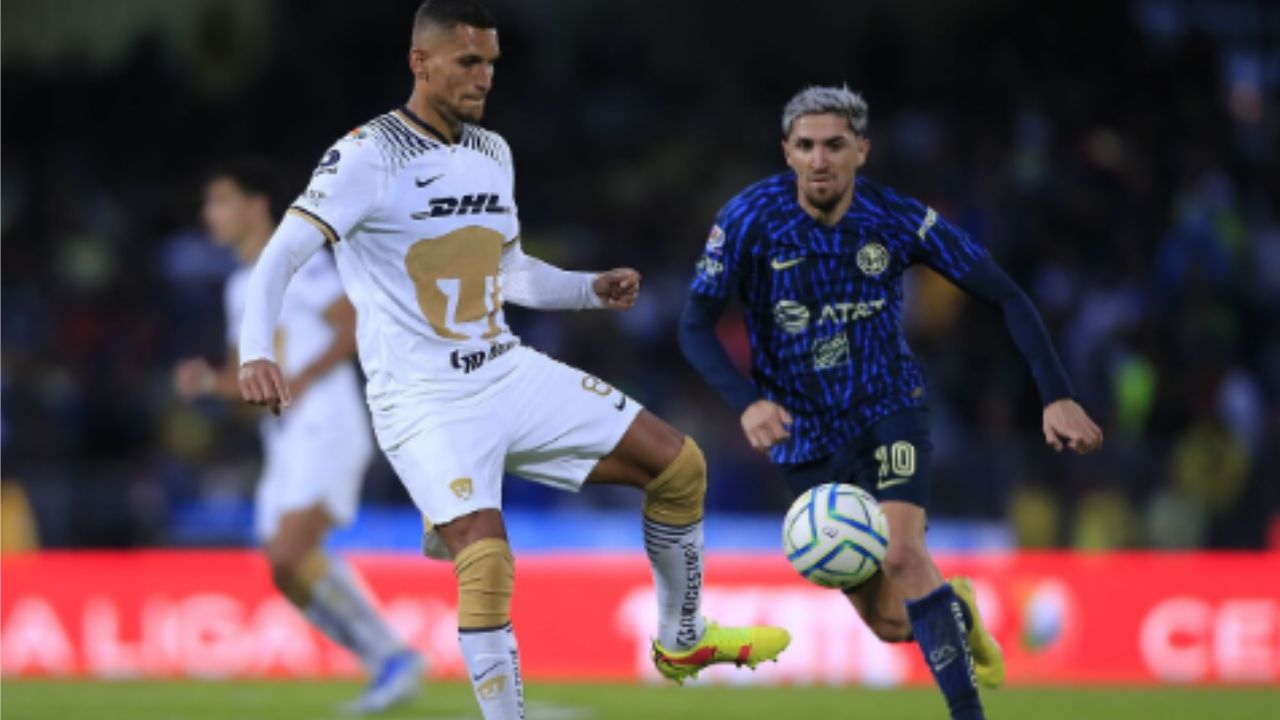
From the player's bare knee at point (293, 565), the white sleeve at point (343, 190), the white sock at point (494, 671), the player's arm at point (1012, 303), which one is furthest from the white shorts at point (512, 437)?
the player's bare knee at point (293, 565)

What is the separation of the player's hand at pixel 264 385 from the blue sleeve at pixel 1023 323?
95.4 inches

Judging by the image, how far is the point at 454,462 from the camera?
21.6 feet

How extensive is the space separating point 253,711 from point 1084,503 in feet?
19.7

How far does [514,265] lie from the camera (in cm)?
720

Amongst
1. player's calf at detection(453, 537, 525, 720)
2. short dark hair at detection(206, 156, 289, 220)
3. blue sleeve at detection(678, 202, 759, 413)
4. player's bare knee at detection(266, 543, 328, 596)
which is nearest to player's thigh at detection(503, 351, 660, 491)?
blue sleeve at detection(678, 202, 759, 413)

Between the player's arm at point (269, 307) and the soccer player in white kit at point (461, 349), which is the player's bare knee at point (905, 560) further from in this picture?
the player's arm at point (269, 307)

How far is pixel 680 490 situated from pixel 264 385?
1.61 m

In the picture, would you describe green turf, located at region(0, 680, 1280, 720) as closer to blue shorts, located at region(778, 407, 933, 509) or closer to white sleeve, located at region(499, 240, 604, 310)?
blue shorts, located at region(778, 407, 933, 509)

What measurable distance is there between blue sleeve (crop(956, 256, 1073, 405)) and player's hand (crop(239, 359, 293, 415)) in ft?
7.95

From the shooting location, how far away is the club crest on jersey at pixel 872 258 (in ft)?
23.8

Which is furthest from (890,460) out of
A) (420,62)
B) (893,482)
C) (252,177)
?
(252,177)

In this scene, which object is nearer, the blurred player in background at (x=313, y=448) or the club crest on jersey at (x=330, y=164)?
the club crest on jersey at (x=330, y=164)

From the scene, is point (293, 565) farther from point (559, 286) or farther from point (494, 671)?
point (494, 671)

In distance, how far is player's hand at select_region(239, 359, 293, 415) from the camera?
6.12 meters
